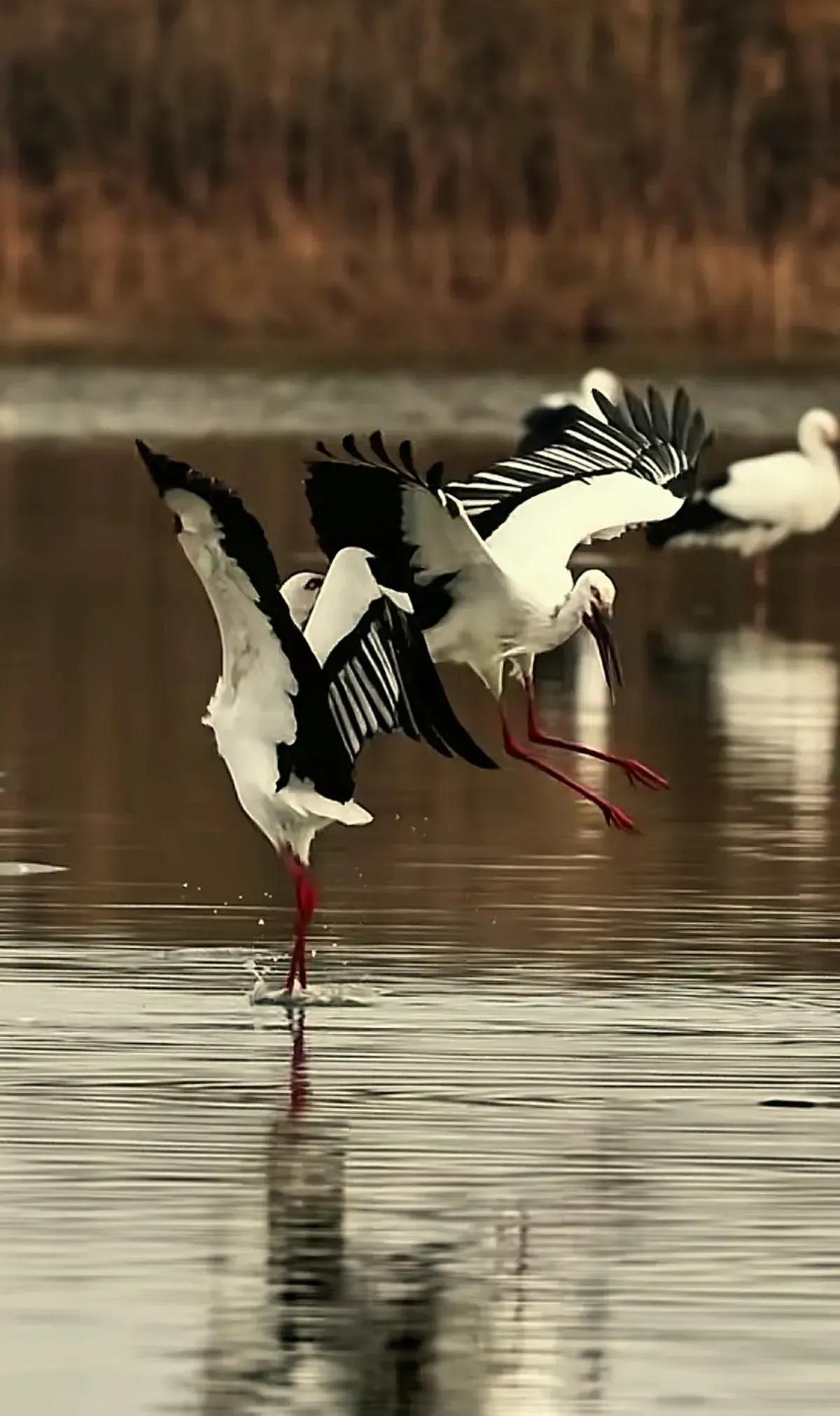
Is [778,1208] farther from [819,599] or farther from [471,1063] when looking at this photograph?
[819,599]

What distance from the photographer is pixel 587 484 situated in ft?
45.6

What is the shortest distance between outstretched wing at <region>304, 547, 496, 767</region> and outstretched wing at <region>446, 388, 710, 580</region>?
1.62 meters

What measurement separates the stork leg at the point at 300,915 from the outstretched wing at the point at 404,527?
76cm

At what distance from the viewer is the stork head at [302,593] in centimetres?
1235

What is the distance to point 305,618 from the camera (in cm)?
1252

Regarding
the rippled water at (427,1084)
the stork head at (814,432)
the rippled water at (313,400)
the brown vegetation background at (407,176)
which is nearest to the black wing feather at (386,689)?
the rippled water at (427,1084)

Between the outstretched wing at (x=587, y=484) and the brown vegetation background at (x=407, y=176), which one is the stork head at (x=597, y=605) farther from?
the brown vegetation background at (x=407, y=176)

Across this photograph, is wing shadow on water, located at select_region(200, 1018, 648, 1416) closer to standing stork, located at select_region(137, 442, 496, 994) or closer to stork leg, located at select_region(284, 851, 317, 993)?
stork leg, located at select_region(284, 851, 317, 993)

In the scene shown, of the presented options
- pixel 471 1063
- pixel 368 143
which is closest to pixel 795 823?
pixel 471 1063

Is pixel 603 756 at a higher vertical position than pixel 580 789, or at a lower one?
higher

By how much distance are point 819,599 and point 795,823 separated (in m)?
10.5

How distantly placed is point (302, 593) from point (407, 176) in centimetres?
2864

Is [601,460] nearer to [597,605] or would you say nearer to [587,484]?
[587,484]

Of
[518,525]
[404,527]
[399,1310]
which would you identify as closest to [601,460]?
[518,525]
